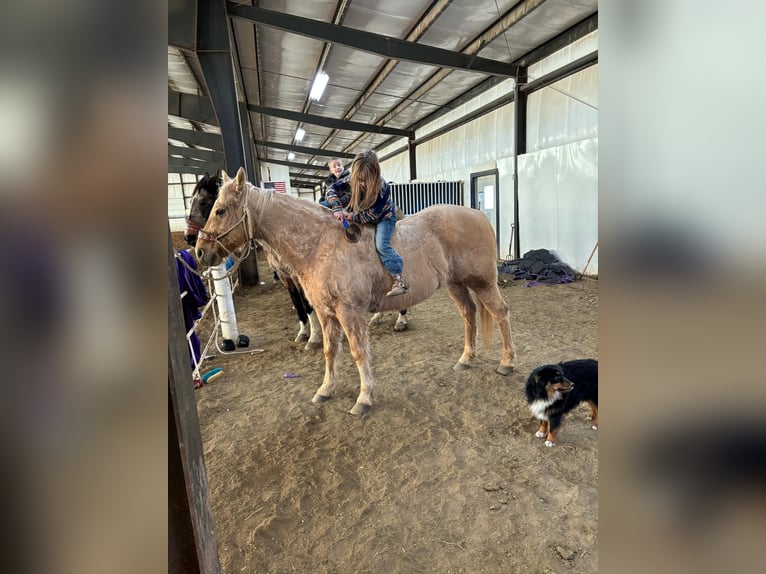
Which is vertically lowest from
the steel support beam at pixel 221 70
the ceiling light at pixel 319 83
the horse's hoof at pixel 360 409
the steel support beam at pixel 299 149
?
the horse's hoof at pixel 360 409

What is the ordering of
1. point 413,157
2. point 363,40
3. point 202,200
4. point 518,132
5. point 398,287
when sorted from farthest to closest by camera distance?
point 413,157, point 518,132, point 363,40, point 202,200, point 398,287

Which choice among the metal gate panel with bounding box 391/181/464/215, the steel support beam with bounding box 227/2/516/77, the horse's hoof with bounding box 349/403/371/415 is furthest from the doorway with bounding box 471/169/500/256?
the horse's hoof with bounding box 349/403/371/415

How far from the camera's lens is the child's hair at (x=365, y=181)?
2.77 m

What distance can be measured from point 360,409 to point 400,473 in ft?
2.30

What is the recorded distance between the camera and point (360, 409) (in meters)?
2.80

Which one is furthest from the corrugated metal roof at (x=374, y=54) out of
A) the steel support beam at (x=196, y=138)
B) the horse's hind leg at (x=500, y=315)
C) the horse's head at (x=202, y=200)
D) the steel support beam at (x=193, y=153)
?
the steel support beam at (x=193, y=153)

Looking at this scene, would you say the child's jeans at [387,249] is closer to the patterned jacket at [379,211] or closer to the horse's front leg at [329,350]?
the patterned jacket at [379,211]

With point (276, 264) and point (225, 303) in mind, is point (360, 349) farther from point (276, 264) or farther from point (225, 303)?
point (225, 303)

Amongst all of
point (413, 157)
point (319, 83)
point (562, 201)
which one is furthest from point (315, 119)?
point (562, 201)

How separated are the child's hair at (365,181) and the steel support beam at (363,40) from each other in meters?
3.76
